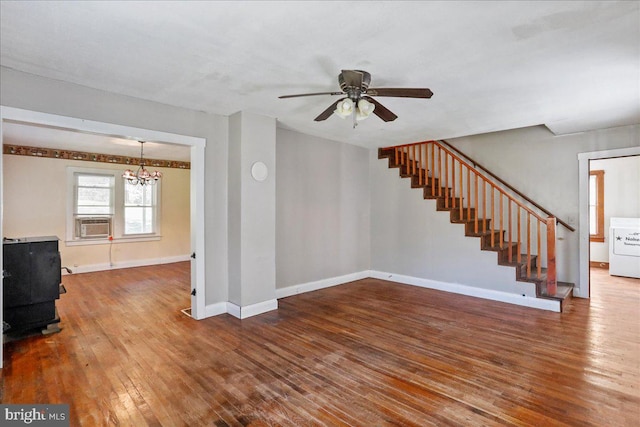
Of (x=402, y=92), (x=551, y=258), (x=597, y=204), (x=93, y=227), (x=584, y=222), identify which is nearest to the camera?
(x=402, y=92)

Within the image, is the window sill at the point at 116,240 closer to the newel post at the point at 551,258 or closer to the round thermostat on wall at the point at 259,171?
the round thermostat on wall at the point at 259,171

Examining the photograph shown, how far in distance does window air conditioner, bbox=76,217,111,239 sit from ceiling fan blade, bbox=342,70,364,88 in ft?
22.3

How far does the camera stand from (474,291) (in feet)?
16.5

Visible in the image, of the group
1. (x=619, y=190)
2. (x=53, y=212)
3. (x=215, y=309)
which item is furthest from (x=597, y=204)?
(x=53, y=212)

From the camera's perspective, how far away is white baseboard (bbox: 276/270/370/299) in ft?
16.3

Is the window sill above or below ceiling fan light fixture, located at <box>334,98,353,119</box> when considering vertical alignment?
below

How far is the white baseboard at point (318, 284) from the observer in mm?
4969

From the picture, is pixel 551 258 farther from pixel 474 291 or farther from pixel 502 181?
pixel 502 181

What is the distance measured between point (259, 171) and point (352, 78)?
196 centimetres

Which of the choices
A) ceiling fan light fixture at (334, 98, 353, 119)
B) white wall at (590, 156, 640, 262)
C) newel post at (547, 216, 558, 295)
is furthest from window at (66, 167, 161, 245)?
white wall at (590, 156, 640, 262)

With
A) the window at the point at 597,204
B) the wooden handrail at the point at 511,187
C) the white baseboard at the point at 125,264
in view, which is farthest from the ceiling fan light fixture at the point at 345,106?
the window at the point at 597,204

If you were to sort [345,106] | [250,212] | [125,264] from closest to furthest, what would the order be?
[345,106] → [250,212] → [125,264]

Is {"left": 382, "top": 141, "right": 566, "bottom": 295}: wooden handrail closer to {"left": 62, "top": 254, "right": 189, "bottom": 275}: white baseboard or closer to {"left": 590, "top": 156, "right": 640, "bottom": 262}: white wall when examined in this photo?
{"left": 590, "top": 156, "right": 640, "bottom": 262}: white wall

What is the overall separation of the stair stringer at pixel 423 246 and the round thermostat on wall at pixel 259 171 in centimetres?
285
